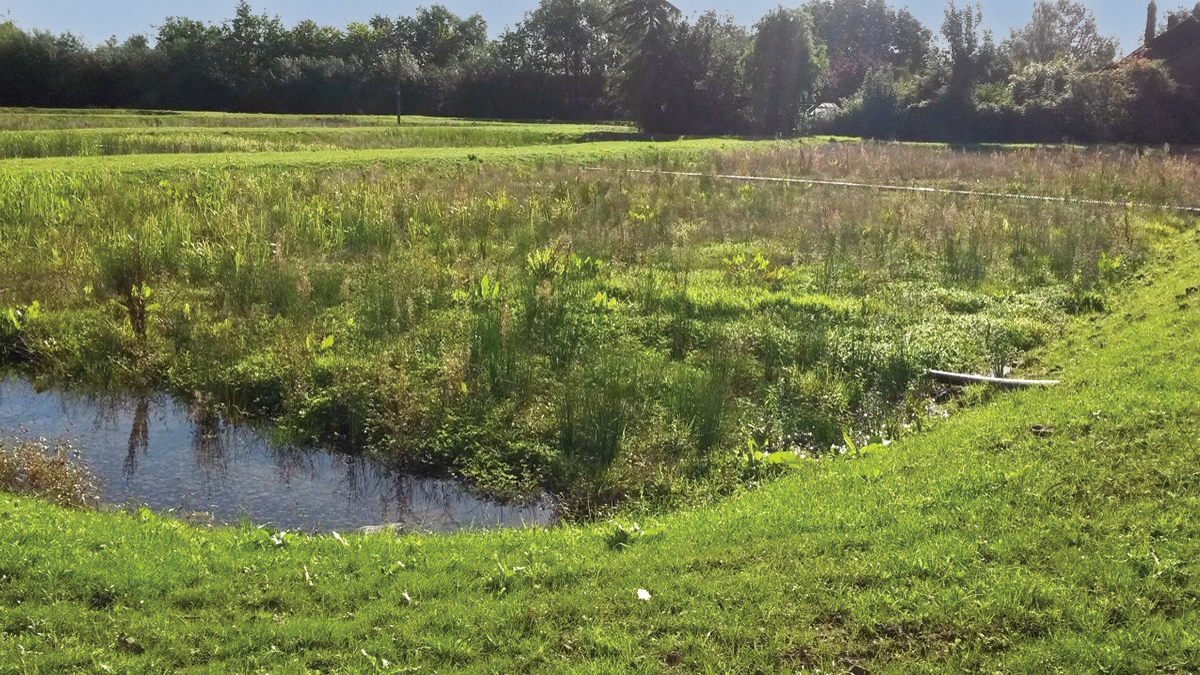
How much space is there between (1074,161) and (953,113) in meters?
26.2

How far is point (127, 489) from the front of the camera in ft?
26.0

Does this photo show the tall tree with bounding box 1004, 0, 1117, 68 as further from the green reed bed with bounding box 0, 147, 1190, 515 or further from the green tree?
the green reed bed with bounding box 0, 147, 1190, 515

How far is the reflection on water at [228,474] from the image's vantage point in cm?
Answer: 772

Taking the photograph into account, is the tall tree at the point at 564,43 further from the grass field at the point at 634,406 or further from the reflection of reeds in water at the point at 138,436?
the reflection of reeds in water at the point at 138,436

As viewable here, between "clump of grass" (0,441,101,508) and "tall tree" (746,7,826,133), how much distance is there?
157 ft

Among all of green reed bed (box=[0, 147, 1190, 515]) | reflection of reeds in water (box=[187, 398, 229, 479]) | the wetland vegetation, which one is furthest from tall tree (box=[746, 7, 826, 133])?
reflection of reeds in water (box=[187, 398, 229, 479])

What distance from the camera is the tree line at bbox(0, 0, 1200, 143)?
48.1m

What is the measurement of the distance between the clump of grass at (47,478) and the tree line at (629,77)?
46477mm

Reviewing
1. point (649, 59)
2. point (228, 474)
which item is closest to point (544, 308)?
point (228, 474)

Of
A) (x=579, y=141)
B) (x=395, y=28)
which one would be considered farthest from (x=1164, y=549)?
(x=395, y=28)

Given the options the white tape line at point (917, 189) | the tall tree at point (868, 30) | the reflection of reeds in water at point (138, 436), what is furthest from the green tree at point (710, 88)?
the reflection of reeds in water at point (138, 436)

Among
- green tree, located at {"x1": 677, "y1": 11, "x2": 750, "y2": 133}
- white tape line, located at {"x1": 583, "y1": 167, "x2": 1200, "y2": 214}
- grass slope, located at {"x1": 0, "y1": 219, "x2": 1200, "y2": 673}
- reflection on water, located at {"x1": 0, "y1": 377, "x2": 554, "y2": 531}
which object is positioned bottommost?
reflection on water, located at {"x1": 0, "y1": 377, "x2": 554, "y2": 531}

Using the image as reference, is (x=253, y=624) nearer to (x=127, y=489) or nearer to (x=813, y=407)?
(x=127, y=489)

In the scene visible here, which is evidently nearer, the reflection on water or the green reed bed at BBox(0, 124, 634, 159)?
the reflection on water
